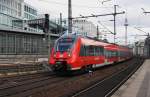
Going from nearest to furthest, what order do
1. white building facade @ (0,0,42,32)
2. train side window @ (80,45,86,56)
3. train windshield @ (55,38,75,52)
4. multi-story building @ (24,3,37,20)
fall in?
1. train windshield @ (55,38,75,52)
2. train side window @ (80,45,86,56)
3. white building facade @ (0,0,42,32)
4. multi-story building @ (24,3,37,20)

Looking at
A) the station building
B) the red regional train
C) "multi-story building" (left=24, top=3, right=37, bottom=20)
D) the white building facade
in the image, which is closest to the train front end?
the red regional train

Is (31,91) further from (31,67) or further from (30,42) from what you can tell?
(30,42)

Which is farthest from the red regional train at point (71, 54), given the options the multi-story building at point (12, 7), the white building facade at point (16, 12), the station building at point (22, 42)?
the multi-story building at point (12, 7)

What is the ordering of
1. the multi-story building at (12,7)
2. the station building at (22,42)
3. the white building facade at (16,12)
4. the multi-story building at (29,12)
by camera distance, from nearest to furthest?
the station building at (22,42) < the white building facade at (16,12) < the multi-story building at (12,7) < the multi-story building at (29,12)

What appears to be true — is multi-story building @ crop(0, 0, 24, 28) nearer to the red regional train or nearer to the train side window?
the red regional train

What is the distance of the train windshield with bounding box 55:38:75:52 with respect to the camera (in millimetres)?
25375

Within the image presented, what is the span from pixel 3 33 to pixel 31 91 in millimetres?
37509

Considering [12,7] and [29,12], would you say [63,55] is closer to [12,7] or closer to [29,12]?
[12,7]

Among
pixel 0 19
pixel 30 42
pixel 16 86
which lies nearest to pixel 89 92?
pixel 16 86

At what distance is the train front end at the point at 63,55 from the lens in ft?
81.3

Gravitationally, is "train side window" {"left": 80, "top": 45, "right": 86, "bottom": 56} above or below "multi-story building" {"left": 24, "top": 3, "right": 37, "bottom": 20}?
below

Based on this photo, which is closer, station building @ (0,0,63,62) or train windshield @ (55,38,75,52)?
train windshield @ (55,38,75,52)

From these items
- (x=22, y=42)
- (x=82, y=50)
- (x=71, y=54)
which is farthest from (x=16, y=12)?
(x=71, y=54)

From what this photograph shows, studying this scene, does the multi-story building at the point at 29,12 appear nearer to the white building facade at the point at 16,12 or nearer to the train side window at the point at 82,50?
the white building facade at the point at 16,12
